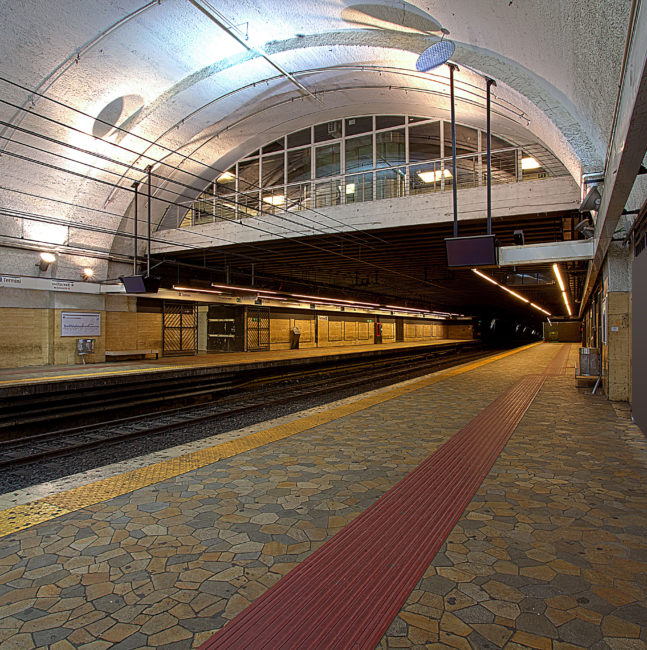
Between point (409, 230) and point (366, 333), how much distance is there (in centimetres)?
2152

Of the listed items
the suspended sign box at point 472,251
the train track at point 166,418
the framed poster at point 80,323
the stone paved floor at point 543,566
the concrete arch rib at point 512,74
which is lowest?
the train track at point 166,418

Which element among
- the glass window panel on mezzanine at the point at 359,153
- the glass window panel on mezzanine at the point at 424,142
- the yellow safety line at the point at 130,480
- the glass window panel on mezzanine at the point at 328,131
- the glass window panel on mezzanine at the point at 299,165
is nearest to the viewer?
the yellow safety line at the point at 130,480

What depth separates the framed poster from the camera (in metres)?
15.0

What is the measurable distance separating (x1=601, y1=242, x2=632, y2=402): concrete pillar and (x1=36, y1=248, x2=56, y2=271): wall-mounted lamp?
51.3ft

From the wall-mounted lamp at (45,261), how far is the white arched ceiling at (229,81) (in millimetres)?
595

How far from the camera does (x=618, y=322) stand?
9.69m

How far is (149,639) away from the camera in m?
2.37

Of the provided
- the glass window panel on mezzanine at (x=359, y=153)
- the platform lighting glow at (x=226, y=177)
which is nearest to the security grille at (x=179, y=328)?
the platform lighting glow at (x=226, y=177)

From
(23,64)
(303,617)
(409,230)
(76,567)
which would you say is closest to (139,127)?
(23,64)

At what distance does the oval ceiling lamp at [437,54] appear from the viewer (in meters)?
8.02

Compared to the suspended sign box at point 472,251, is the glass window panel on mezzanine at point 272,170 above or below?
above

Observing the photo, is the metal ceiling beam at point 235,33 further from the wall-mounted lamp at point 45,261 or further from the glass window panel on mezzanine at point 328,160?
the wall-mounted lamp at point 45,261

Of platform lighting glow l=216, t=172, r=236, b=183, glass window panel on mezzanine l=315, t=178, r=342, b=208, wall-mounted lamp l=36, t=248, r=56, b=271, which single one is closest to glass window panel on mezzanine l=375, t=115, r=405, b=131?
glass window panel on mezzanine l=315, t=178, r=342, b=208

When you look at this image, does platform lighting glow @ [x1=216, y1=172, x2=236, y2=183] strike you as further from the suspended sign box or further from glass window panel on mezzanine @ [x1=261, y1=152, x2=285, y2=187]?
the suspended sign box
